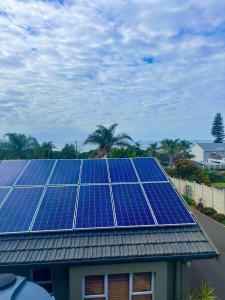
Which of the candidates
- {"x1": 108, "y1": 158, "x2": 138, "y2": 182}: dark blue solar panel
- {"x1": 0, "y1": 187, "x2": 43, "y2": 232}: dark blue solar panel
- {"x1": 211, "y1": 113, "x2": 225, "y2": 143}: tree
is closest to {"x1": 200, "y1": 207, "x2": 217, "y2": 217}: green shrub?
{"x1": 108, "y1": 158, "x2": 138, "y2": 182}: dark blue solar panel

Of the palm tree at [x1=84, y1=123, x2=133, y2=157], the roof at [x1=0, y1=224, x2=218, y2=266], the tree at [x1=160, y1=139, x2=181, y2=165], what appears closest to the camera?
the roof at [x1=0, y1=224, x2=218, y2=266]

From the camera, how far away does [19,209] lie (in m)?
10.4

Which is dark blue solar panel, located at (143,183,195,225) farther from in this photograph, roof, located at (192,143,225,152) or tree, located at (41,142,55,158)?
roof, located at (192,143,225,152)

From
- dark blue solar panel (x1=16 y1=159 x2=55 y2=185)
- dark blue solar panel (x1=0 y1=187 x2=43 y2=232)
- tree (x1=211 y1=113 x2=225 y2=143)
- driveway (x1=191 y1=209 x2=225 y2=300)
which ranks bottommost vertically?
driveway (x1=191 y1=209 x2=225 y2=300)

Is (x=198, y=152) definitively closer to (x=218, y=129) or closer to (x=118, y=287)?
(x=218, y=129)

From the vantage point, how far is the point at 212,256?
9.10 meters

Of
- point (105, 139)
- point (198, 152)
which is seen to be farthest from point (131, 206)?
point (198, 152)

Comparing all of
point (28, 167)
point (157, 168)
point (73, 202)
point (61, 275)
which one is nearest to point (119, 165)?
point (157, 168)

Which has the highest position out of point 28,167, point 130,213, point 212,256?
point 28,167

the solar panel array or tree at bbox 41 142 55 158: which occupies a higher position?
tree at bbox 41 142 55 158

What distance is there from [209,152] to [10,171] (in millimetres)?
67378

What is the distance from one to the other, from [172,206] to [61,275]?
471cm

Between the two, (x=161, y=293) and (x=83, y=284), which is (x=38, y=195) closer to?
(x=83, y=284)

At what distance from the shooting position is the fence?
79.2ft
